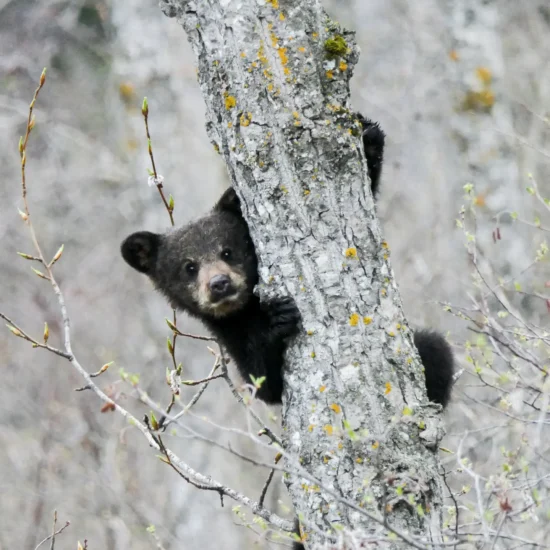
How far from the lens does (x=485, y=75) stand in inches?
368

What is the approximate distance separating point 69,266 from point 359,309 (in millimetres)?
11204

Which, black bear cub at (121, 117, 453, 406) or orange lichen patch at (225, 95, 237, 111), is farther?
black bear cub at (121, 117, 453, 406)

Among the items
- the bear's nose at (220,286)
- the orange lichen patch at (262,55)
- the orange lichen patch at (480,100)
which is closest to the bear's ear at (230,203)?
the bear's nose at (220,286)

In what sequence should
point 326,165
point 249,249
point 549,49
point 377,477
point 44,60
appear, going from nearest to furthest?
point 377,477, point 326,165, point 249,249, point 549,49, point 44,60

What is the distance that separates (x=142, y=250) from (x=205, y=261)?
54cm

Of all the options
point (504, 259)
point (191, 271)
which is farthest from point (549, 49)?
point (191, 271)

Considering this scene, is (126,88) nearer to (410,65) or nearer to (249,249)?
(410,65)

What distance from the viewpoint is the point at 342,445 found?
331cm

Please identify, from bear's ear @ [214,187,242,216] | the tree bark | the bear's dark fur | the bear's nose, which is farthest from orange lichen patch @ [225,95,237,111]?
bear's ear @ [214,187,242,216]

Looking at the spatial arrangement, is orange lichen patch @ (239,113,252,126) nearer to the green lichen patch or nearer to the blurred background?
the green lichen patch

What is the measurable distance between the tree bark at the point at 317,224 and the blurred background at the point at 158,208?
3.83 metres

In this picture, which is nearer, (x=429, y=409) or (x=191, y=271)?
(x=429, y=409)

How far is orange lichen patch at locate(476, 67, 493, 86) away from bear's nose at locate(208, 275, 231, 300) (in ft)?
19.3

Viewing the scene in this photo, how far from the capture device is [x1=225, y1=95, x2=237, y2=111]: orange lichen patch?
350 centimetres
